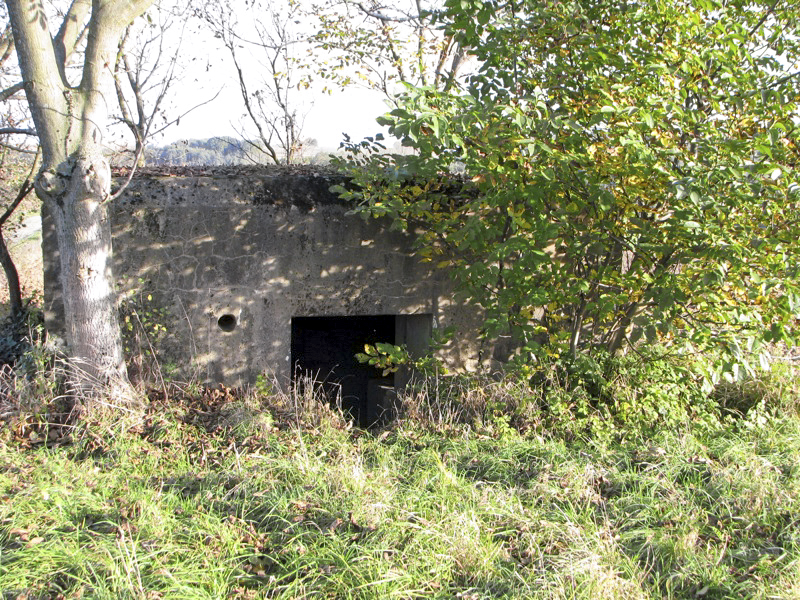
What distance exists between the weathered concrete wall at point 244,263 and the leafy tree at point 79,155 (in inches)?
21.3

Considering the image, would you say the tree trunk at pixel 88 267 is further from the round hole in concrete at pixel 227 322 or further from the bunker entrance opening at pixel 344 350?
the bunker entrance opening at pixel 344 350

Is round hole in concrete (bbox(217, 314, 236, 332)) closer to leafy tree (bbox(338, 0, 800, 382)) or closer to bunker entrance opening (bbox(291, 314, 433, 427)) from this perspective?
leafy tree (bbox(338, 0, 800, 382))

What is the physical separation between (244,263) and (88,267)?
1234 millimetres

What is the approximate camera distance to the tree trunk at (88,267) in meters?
4.62

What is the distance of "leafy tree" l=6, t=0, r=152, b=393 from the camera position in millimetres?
4555

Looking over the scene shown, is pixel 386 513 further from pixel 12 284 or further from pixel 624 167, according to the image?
pixel 12 284

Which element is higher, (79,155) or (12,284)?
(79,155)

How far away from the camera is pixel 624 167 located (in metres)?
4.37

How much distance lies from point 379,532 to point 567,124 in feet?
8.64

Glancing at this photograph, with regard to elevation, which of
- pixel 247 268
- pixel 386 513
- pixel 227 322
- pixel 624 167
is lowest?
pixel 386 513

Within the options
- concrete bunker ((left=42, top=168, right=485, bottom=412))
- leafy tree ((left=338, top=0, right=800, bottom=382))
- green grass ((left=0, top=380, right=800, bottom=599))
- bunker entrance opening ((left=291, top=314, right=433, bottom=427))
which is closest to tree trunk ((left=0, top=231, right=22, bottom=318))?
concrete bunker ((left=42, top=168, right=485, bottom=412))

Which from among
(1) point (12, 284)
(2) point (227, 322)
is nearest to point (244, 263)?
(2) point (227, 322)

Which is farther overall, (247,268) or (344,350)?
(344,350)

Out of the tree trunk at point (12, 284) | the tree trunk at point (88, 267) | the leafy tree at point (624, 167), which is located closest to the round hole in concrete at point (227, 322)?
the tree trunk at point (88, 267)
